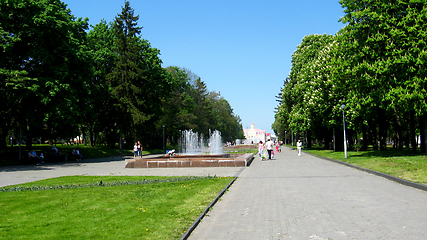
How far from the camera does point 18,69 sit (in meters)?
29.3

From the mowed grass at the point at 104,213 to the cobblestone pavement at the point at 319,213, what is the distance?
58 cm

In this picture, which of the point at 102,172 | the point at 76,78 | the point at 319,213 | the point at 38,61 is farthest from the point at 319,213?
the point at 76,78

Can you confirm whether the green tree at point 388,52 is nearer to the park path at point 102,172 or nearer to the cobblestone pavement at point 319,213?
the park path at point 102,172

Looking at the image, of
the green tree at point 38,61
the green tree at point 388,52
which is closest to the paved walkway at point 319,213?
the green tree at point 388,52

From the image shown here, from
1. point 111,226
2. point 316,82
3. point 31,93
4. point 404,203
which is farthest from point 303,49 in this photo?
point 111,226

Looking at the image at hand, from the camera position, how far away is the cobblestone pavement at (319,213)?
6.64 m

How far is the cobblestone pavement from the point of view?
262 inches

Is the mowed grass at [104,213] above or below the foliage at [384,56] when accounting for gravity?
below

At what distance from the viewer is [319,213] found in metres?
8.41

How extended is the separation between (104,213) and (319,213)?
476 centimetres

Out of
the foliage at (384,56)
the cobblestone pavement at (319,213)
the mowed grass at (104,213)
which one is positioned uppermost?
the foliage at (384,56)

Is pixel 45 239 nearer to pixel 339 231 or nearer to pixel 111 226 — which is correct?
pixel 111 226

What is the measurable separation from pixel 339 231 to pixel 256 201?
3636mm

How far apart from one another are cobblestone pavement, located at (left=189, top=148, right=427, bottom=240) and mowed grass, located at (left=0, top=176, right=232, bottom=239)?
583 millimetres
